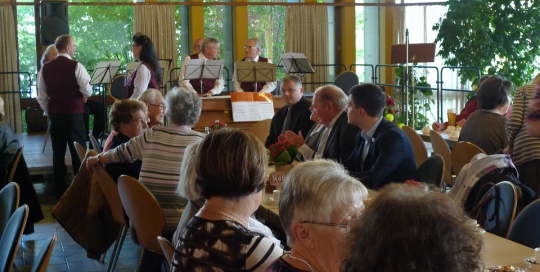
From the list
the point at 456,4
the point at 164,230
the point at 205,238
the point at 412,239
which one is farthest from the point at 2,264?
the point at 456,4

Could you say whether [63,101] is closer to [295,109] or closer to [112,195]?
[295,109]

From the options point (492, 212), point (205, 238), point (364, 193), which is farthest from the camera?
point (492, 212)

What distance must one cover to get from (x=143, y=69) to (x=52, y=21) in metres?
4.14

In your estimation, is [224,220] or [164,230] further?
[164,230]

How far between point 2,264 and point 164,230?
1.30 metres

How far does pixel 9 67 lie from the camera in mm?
12062

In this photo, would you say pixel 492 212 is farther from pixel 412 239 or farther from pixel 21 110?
pixel 21 110

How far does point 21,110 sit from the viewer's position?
12234 mm

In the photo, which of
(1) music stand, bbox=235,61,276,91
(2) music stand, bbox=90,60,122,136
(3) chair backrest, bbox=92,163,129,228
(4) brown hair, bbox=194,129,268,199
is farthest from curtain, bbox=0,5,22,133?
(4) brown hair, bbox=194,129,268,199

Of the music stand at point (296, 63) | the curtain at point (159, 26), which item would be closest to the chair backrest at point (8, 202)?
the music stand at point (296, 63)

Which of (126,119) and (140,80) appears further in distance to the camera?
(140,80)

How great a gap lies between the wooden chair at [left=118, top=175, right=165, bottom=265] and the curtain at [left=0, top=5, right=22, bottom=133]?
8979 millimetres

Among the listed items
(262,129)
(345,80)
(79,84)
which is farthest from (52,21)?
(262,129)

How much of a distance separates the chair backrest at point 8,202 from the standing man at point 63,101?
170 inches
